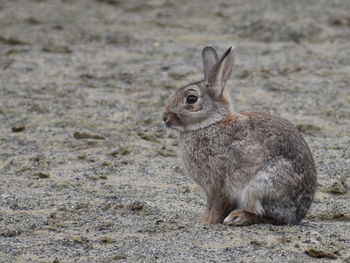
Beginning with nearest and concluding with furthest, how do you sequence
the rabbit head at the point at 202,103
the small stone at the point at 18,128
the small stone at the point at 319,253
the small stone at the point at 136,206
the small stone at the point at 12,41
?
the small stone at the point at 319,253 → the rabbit head at the point at 202,103 → the small stone at the point at 136,206 → the small stone at the point at 18,128 → the small stone at the point at 12,41

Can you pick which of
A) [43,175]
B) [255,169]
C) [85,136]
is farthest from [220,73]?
[85,136]

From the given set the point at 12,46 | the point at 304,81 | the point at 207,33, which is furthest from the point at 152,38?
the point at 304,81

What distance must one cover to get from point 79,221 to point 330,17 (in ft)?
23.6

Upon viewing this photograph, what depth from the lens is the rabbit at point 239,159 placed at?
5410 millimetres

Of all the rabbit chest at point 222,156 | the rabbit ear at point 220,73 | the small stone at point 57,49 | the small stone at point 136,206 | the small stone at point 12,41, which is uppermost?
the rabbit ear at point 220,73

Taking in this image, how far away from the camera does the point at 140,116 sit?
841 centimetres

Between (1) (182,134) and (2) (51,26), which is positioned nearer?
(1) (182,134)

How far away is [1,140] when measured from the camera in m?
7.62

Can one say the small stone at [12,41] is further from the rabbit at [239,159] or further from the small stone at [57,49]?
the rabbit at [239,159]

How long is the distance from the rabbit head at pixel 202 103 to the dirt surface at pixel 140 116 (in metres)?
0.65

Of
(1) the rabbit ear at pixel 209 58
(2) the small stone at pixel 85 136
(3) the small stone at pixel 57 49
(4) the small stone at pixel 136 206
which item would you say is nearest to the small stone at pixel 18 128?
(2) the small stone at pixel 85 136

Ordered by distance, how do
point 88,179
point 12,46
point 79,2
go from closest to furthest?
1. point 88,179
2. point 12,46
3. point 79,2

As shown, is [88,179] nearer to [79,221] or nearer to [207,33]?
[79,221]

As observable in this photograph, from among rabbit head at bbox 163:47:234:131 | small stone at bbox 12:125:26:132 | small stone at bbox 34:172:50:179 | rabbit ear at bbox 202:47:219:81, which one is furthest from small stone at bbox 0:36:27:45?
rabbit head at bbox 163:47:234:131
